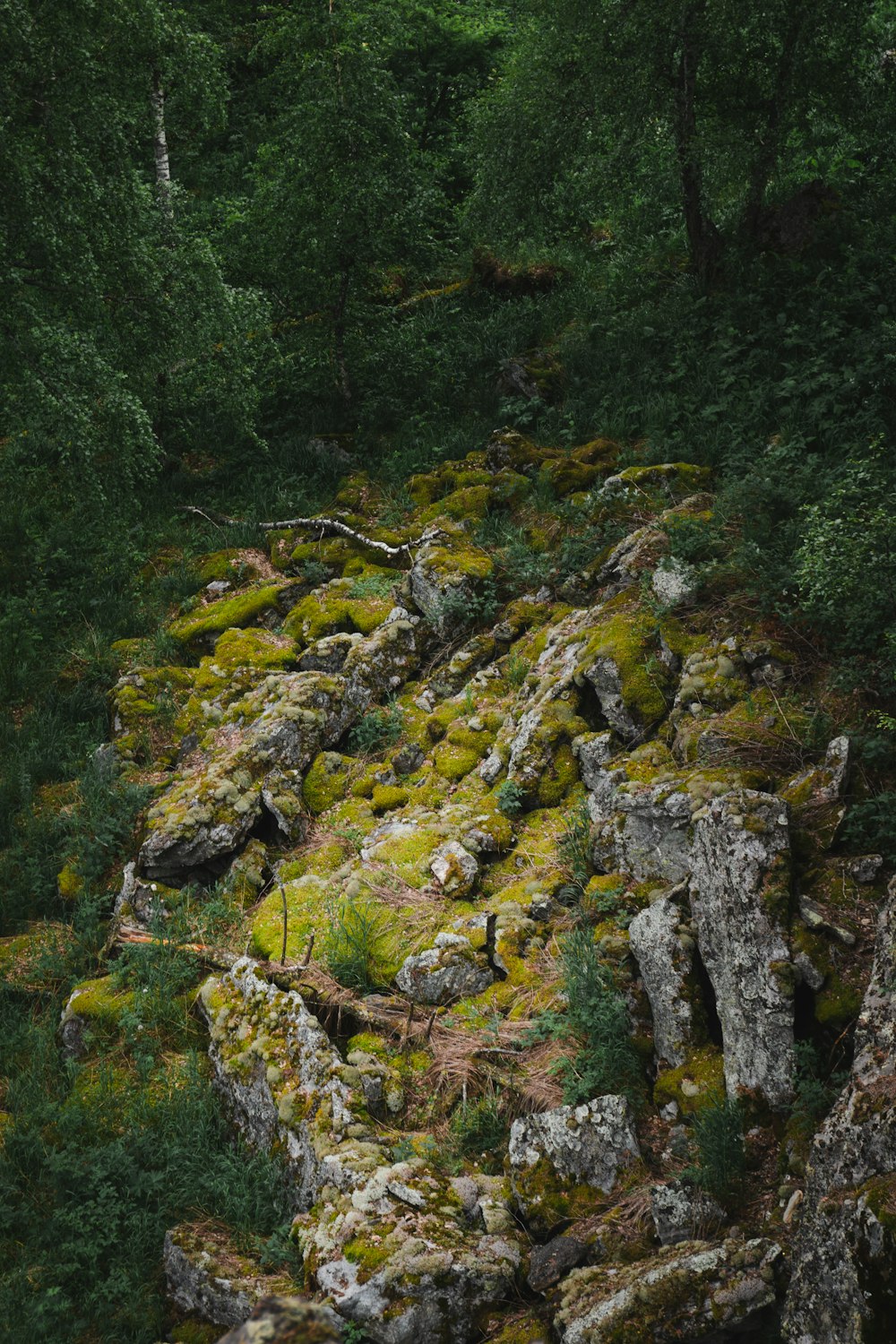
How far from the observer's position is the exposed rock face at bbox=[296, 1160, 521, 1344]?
3.73 metres

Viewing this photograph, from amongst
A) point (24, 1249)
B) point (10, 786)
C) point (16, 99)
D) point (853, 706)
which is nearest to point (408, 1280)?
point (24, 1249)

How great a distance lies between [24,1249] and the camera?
14.7 feet

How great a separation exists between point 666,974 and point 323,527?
7.49 m

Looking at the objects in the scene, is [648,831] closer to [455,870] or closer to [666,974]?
[666,974]

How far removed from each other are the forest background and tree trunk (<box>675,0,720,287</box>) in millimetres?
39

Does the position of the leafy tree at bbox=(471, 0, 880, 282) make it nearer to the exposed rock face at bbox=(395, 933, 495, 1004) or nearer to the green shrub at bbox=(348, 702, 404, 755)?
the green shrub at bbox=(348, 702, 404, 755)

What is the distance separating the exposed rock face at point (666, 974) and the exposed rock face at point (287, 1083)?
154 centimetres

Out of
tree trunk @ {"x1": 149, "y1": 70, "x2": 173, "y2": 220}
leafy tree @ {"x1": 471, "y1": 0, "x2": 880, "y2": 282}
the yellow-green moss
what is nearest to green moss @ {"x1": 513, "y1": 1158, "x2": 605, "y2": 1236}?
the yellow-green moss

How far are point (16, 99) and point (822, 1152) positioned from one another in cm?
984

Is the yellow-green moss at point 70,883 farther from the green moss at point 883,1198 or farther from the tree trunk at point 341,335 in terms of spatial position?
the tree trunk at point 341,335

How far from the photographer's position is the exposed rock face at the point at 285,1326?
4.73 ft

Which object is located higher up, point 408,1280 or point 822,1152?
point 822,1152

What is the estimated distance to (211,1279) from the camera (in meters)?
4.15

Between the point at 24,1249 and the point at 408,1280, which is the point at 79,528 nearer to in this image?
the point at 24,1249
